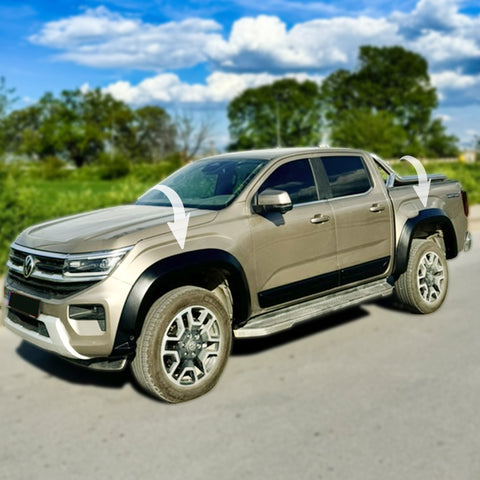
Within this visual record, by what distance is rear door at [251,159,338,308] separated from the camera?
15.7 ft

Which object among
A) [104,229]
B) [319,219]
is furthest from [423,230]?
[104,229]

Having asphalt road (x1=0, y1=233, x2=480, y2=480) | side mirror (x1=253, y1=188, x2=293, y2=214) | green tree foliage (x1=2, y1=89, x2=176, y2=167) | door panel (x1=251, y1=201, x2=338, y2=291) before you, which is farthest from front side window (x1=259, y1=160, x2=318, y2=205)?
green tree foliage (x1=2, y1=89, x2=176, y2=167)

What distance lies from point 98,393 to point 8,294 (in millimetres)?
1085

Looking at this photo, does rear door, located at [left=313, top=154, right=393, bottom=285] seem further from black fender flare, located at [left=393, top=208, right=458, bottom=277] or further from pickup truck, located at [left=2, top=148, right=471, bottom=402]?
black fender flare, located at [left=393, top=208, right=458, bottom=277]

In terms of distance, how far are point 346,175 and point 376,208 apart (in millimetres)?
437

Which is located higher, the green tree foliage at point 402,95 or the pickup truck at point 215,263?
the green tree foliage at point 402,95

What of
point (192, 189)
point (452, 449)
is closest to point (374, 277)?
point (192, 189)

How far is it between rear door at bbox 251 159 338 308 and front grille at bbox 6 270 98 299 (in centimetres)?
142

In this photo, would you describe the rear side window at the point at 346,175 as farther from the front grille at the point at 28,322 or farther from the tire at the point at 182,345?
the front grille at the point at 28,322

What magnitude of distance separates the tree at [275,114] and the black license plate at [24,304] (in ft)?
244

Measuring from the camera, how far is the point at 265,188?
5016 mm

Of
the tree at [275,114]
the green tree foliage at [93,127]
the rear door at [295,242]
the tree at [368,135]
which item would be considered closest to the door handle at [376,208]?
the rear door at [295,242]

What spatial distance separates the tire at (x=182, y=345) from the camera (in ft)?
13.5

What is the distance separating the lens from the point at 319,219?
5.18 m
